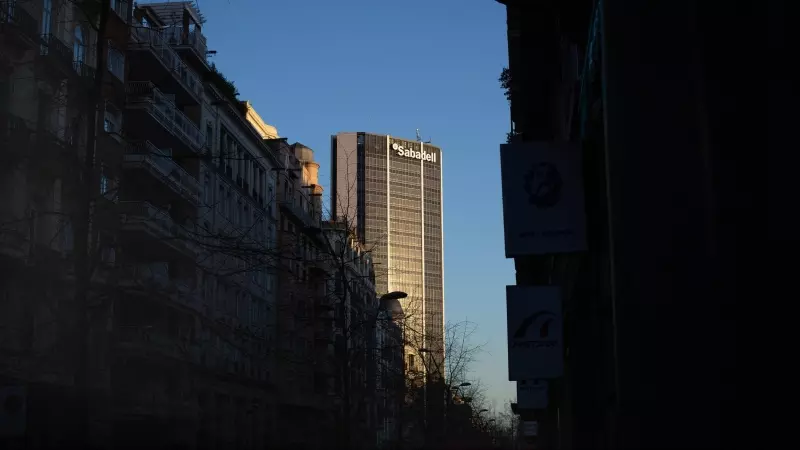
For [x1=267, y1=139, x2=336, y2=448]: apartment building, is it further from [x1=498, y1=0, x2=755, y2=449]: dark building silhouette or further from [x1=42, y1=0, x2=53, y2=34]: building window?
[x1=498, y1=0, x2=755, y2=449]: dark building silhouette

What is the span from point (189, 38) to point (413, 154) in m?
141

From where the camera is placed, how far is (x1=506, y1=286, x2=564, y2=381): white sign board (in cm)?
1273

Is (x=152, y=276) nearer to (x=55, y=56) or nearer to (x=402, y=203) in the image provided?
(x=55, y=56)

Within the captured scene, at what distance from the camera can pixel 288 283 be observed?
68.3 meters

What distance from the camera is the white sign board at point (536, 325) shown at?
12727mm

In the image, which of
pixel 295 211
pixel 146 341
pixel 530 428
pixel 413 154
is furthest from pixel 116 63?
pixel 413 154

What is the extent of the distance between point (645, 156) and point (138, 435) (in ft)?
115

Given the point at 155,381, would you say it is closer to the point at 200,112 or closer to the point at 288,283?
the point at 200,112

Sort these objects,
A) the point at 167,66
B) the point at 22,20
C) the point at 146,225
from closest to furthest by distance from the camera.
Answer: the point at 22,20 < the point at 146,225 < the point at 167,66

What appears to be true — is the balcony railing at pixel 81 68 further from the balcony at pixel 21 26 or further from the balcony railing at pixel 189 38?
the balcony railing at pixel 189 38

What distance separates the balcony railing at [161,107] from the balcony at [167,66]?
1228 mm

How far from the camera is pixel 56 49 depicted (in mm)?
32156

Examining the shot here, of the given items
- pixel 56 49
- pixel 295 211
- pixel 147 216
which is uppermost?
pixel 295 211

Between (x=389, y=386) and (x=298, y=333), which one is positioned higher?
(x=298, y=333)
